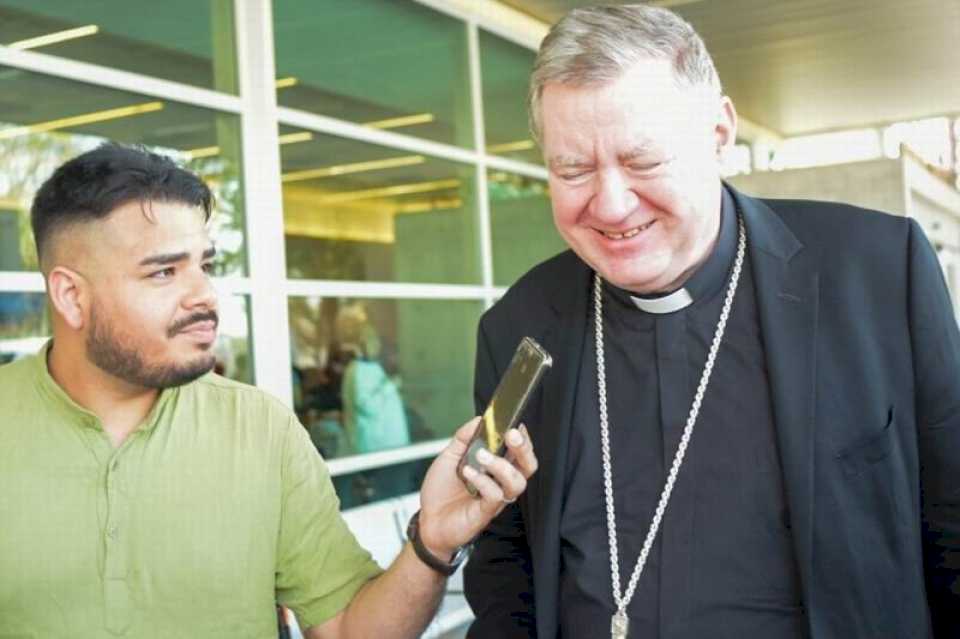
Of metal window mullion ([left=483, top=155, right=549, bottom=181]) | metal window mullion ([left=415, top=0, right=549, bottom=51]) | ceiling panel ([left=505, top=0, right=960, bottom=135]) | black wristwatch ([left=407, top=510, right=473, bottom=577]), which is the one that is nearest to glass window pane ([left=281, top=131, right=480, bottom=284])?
metal window mullion ([left=483, top=155, right=549, bottom=181])

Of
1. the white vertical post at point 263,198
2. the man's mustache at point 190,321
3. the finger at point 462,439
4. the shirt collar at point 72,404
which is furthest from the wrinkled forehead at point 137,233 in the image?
the white vertical post at point 263,198

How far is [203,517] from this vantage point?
7.33ft

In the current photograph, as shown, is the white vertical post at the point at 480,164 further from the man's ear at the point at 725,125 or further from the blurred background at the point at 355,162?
the man's ear at the point at 725,125

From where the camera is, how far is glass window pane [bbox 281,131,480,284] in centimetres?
686

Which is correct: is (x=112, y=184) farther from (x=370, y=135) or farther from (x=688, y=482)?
(x=370, y=135)

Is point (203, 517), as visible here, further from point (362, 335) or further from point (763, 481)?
point (362, 335)

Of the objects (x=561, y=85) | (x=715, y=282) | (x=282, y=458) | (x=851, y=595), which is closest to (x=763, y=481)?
(x=851, y=595)

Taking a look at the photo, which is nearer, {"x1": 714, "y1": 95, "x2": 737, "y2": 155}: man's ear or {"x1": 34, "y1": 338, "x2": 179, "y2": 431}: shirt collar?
{"x1": 714, "y1": 95, "x2": 737, "y2": 155}: man's ear

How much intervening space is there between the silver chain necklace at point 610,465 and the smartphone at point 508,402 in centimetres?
23

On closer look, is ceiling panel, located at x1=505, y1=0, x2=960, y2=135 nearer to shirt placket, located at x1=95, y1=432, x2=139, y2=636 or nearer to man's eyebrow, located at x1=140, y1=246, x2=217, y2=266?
man's eyebrow, located at x1=140, y1=246, x2=217, y2=266

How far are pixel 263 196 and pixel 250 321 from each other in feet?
2.31

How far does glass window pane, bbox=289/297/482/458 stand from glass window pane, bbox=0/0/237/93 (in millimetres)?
1428

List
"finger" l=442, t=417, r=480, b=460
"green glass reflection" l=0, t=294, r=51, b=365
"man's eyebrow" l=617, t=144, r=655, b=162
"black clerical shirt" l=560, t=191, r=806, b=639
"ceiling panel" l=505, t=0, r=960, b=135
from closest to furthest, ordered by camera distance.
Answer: "man's eyebrow" l=617, t=144, r=655, b=162 < "black clerical shirt" l=560, t=191, r=806, b=639 < "finger" l=442, t=417, r=480, b=460 < "green glass reflection" l=0, t=294, r=51, b=365 < "ceiling panel" l=505, t=0, r=960, b=135

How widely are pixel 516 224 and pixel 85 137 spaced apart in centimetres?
466
